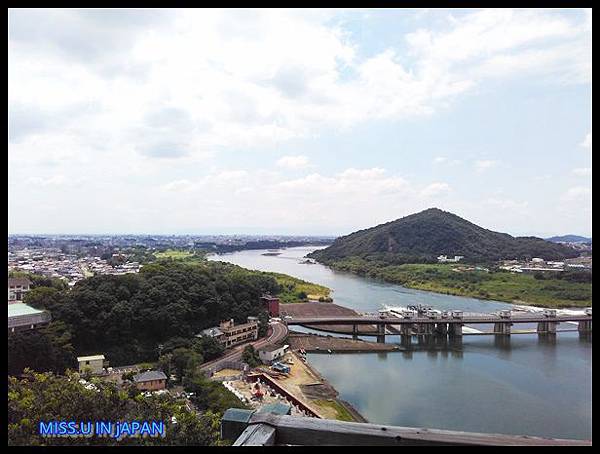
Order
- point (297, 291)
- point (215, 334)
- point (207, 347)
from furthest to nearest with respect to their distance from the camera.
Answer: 1. point (297, 291)
2. point (215, 334)
3. point (207, 347)

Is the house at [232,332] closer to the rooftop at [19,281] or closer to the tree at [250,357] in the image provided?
the tree at [250,357]

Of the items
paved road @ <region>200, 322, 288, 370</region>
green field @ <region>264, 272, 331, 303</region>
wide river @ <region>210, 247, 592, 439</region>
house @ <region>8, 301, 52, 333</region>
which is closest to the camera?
wide river @ <region>210, 247, 592, 439</region>

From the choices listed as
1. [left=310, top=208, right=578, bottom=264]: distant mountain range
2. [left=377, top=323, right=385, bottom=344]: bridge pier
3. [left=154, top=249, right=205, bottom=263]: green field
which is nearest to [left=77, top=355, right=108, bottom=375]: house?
[left=377, top=323, right=385, bottom=344]: bridge pier

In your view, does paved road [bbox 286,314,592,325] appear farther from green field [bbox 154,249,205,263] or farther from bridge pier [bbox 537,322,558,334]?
green field [bbox 154,249,205,263]

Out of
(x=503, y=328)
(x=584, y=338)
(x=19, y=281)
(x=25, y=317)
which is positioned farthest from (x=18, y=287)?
(x=584, y=338)

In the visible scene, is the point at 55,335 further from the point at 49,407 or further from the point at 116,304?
the point at 49,407

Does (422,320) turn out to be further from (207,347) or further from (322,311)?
(207,347)

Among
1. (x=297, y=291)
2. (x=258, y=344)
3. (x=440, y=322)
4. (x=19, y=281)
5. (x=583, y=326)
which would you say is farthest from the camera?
(x=297, y=291)
